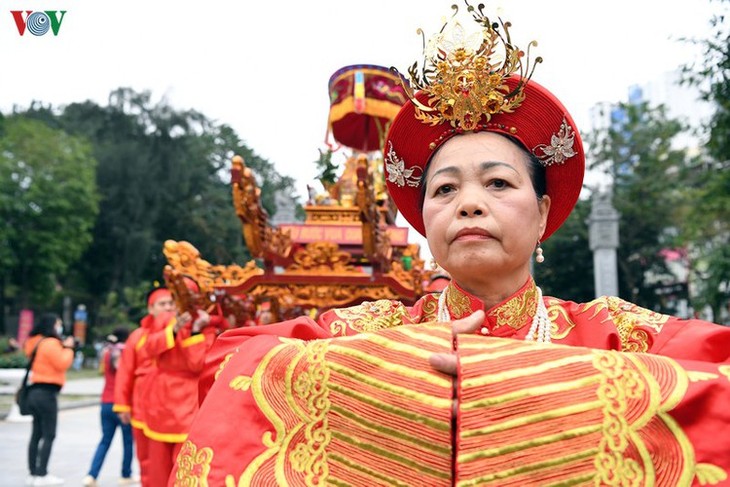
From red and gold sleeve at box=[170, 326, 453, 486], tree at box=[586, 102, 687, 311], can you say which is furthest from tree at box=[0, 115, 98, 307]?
red and gold sleeve at box=[170, 326, 453, 486]

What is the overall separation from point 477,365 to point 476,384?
4 centimetres

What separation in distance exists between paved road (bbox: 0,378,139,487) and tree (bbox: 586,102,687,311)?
17.7 metres

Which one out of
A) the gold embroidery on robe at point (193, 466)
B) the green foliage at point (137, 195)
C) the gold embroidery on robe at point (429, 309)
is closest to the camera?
the gold embroidery on robe at point (193, 466)

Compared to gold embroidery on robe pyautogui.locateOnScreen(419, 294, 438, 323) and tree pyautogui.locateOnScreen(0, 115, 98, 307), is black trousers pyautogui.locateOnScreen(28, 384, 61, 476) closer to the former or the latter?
gold embroidery on robe pyautogui.locateOnScreen(419, 294, 438, 323)

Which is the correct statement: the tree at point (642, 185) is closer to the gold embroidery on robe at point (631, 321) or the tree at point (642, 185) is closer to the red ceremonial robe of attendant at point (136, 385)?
the red ceremonial robe of attendant at point (136, 385)

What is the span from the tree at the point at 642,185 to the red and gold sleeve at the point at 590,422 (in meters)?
23.3

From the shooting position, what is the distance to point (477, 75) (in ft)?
6.50

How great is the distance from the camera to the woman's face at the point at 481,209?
1.84 m

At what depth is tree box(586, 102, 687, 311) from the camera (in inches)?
925

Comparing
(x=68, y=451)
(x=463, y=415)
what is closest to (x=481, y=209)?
(x=463, y=415)

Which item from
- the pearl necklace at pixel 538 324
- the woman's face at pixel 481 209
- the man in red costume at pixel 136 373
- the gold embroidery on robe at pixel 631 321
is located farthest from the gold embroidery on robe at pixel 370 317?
the man in red costume at pixel 136 373

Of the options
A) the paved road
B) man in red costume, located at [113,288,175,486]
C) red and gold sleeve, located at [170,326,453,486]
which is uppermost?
red and gold sleeve, located at [170,326,453,486]

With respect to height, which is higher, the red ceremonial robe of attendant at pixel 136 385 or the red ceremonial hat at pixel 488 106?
the red ceremonial hat at pixel 488 106

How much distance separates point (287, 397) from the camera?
1.58m
